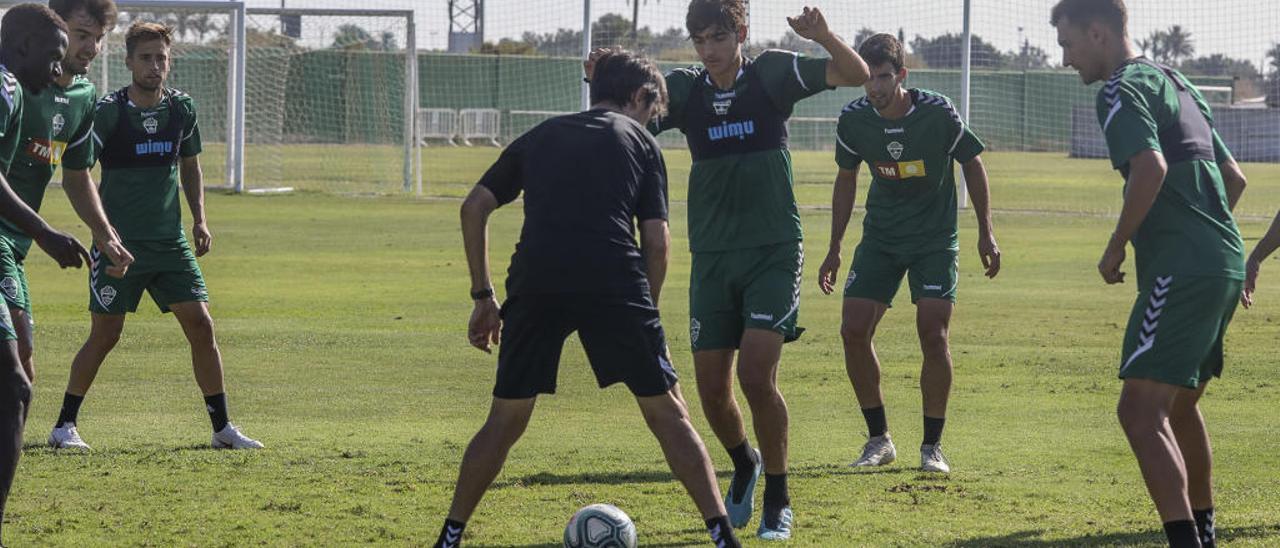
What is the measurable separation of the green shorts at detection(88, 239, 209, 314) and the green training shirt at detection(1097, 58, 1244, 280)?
5.20 meters

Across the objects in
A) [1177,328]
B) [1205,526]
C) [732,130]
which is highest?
[732,130]

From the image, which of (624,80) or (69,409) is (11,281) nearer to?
(69,409)

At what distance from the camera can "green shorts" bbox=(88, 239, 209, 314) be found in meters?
9.09

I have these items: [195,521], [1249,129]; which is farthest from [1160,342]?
[1249,129]

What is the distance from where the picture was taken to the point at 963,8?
31.2m

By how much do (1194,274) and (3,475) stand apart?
4453mm

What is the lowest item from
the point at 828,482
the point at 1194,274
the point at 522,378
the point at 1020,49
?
the point at 828,482

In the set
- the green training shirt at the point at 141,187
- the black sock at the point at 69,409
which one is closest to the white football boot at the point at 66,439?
the black sock at the point at 69,409

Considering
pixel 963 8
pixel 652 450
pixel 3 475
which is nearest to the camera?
pixel 3 475

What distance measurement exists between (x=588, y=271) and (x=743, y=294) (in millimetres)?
1542

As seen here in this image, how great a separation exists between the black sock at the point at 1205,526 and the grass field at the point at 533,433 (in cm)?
34

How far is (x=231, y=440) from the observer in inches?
350

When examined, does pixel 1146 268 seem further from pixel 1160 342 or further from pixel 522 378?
pixel 522 378

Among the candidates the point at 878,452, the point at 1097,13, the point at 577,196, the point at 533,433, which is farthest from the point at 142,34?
the point at 1097,13
